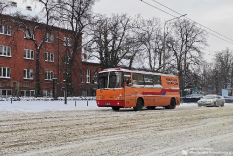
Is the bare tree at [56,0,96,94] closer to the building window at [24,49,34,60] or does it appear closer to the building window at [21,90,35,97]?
the building window at [21,90,35,97]

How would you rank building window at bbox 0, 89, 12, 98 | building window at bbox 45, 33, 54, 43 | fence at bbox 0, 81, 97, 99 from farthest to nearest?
building window at bbox 45, 33, 54, 43, fence at bbox 0, 81, 97, 99, building window at bbox 0, 89, 12, 98

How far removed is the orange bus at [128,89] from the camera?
64.7 ft

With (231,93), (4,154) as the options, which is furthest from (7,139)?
(231,93)

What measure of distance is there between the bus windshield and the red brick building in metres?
5.92

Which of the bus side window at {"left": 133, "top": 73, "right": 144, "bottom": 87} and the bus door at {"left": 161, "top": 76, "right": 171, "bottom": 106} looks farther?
the bus door at {"left": 161, "top": 76, "right": 171, "bottom": 106}

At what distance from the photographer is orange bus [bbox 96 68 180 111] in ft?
64.7

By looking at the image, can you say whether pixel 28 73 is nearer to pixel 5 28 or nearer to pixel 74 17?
pixel 5 28

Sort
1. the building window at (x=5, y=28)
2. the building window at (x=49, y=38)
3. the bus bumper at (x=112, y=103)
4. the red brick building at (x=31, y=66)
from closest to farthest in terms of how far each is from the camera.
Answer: the bus bumper at (x=112, y=103), the red brick building at (x=31, y=66), the building window at (x=5, y=28), the building window at (x=49, y=38)

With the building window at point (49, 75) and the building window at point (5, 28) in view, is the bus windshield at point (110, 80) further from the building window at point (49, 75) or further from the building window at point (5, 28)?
the building window at point (49, 75)

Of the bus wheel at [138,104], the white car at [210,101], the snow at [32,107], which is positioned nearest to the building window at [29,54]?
the snow at [32,107]

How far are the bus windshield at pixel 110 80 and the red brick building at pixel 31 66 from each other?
5922 millimetres

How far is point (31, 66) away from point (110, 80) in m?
24.3

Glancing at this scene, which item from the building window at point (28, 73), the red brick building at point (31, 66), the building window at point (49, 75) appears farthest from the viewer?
the building window at point (49, 75)

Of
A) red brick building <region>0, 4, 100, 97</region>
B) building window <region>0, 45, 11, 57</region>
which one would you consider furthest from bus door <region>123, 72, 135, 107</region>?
building window <region>0, 45, 11, 57</region>
